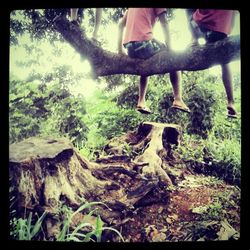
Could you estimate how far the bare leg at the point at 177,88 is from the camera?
3.01 metres

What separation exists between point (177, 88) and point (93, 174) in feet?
4.02

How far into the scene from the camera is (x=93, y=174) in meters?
2.94

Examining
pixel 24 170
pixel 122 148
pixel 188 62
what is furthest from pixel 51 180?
pixel 188 62

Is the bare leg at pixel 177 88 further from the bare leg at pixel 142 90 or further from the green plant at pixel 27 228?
the green plant at pixel 27 228

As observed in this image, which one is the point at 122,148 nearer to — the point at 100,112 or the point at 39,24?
the point at 100,112

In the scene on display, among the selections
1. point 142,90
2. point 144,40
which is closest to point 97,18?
point 144,40

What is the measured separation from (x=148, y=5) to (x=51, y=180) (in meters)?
1.97

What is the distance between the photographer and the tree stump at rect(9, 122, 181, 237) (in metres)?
2.77

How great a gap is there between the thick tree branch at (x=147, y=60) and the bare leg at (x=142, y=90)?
0.06 metres

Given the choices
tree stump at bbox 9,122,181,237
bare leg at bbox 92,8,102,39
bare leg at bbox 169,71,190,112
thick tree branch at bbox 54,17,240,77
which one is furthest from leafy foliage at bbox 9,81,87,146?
bare leg at bbox 169,71,190,112

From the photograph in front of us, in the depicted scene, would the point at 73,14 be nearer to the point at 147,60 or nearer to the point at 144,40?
the point at 144,40

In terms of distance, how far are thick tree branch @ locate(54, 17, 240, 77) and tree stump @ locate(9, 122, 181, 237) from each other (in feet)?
1.99

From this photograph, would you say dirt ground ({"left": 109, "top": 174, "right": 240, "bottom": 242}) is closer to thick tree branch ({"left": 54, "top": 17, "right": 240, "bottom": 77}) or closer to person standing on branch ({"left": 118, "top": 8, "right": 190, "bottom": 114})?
person standing on branch ({"left": 118, "top": 8, "right": 190, "bottom": 114})
